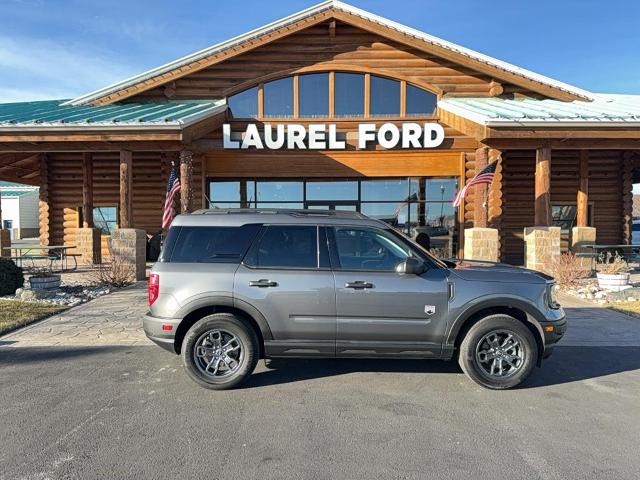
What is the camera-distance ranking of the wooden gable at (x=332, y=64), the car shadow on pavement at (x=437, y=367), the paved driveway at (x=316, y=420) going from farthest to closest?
the wooden gable at (x=332, y=64), the car shadow on pavement at (x=437, y=367), the paved driveway at (x=316, y=420)

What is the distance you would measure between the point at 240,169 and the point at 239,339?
33.9 ft

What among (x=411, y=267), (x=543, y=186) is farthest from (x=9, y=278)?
(x=543, y=186)

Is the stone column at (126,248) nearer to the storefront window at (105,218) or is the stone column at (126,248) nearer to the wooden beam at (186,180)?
the wooden beam at (186,180)

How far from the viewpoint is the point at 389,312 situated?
14.6 feet

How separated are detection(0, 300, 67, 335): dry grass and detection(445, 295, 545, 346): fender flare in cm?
646

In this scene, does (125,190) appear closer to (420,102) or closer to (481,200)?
(420,102)

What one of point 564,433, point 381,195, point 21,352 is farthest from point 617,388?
point 381,195

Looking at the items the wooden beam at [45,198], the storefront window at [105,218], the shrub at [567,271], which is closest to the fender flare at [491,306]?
the shrub at [567,271]

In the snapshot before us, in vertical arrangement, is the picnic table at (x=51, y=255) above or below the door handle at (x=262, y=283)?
below

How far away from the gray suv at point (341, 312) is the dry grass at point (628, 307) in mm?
4446

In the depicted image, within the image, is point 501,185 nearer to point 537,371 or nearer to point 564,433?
point 537,371

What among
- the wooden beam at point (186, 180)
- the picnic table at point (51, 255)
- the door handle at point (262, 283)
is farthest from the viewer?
the picnic table at point (51, 255)

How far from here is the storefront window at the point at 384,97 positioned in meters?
13.8

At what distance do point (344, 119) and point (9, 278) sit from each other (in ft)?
32.0
